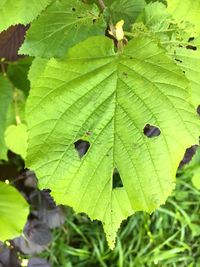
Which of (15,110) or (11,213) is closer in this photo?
(11,213)

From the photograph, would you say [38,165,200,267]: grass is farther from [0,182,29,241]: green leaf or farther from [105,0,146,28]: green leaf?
[105,0,146,28]: green leaf

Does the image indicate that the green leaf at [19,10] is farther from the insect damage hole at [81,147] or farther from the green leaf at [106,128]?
the insect damage hole at [81,147]

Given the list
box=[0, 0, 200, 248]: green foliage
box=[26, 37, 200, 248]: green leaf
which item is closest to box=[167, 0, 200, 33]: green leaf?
box=[0, 0, 200, 248]: green foliage

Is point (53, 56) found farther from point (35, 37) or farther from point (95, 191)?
point (95, 191)

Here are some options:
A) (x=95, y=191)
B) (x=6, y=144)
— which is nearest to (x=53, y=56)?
(x=95, y=191)

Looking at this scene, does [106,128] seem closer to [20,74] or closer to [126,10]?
[126,10]

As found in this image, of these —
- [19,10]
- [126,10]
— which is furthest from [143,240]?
[19,10]
